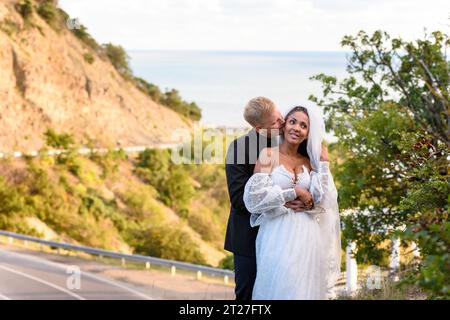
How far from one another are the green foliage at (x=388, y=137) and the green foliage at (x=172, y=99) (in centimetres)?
6119

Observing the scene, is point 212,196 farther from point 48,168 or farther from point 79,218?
point 79,218

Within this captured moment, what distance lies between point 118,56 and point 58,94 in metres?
16.9

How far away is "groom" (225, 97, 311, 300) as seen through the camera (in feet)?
19.4

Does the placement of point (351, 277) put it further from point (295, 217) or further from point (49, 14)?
point (49, 14)

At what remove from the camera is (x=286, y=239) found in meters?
5.82

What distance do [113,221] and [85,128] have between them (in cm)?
1368

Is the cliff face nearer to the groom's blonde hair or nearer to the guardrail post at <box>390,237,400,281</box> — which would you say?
the guardrail post at <box>390,237,400,281</box>

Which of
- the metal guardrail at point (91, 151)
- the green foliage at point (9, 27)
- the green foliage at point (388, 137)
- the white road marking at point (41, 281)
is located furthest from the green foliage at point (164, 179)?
the green foliage at point (388, 137)

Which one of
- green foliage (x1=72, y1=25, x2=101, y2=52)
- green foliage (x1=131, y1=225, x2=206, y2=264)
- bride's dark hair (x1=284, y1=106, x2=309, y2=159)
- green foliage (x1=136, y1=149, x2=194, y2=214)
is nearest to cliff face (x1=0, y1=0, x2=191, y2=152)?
green foliage (x1=72, y1=25, x2=101, y2=52)

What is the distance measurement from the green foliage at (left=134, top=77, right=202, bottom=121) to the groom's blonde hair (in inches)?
2958

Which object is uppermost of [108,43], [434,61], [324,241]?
[108,43]

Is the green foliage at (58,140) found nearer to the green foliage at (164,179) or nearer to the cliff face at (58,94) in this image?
the cliff face at (58,94)

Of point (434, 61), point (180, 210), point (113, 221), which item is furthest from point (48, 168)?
point (434, 61)
